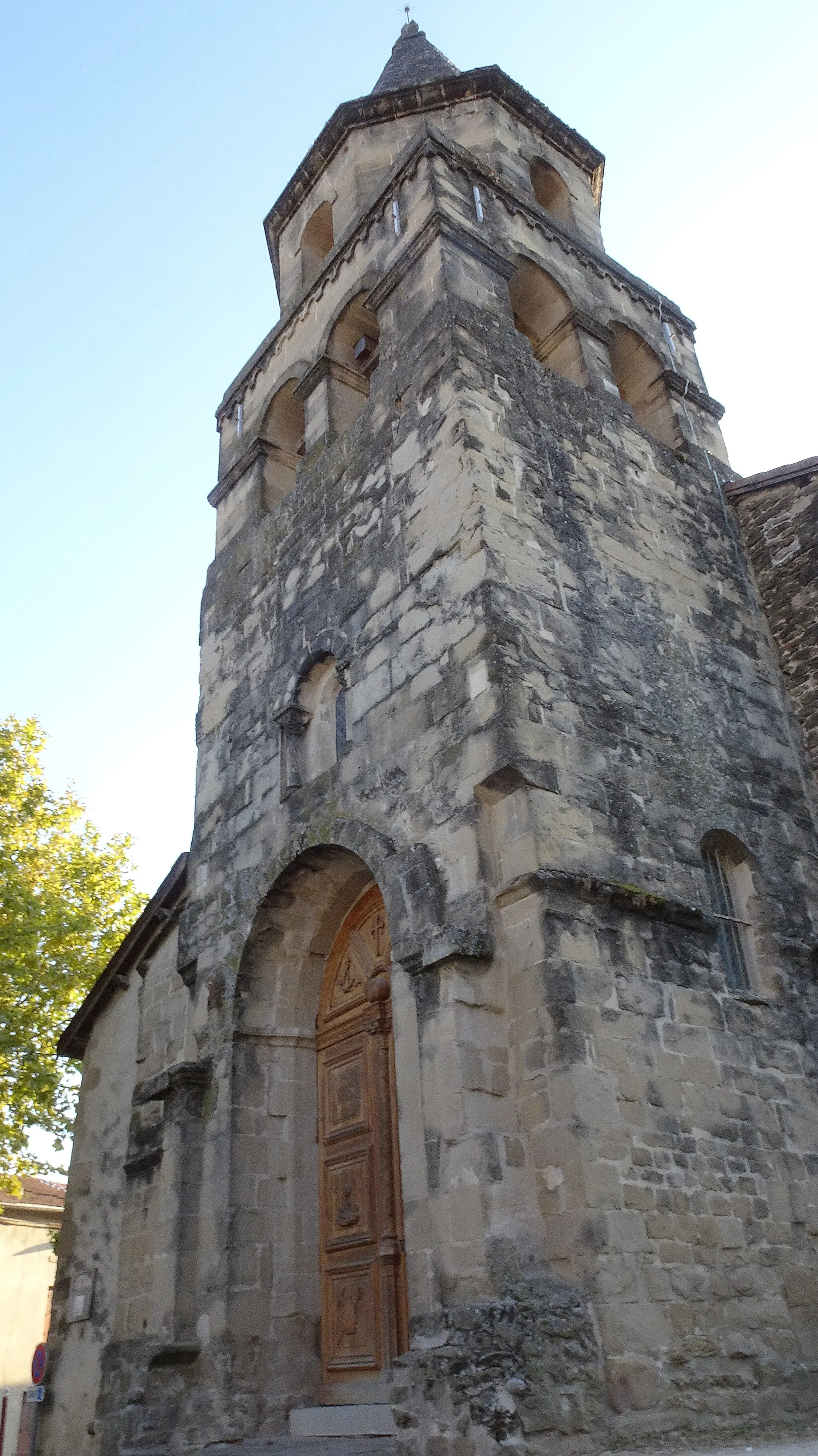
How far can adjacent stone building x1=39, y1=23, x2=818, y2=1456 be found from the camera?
542cm

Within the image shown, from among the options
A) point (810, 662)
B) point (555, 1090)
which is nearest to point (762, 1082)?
point (555, 1090)

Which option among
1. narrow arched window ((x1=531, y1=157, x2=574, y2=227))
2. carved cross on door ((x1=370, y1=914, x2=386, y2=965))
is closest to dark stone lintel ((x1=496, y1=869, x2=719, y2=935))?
carved cross on door ((x1=370, y1=914, x2=386, y2=965))

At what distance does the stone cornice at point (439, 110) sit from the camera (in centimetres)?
1154

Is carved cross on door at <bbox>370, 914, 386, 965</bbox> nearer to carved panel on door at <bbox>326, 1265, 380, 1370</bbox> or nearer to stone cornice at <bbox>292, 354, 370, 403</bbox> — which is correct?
carved panel on door at <bbox>326, 1265, 380, 1370</bbox>

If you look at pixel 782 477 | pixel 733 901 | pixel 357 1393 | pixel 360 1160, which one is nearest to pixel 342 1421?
pixel 357 1393

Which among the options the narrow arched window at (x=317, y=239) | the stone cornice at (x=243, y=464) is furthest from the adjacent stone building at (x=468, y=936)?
the narrow arched window at (x=317, y=239)

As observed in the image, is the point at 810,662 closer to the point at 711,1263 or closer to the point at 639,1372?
the point at 711,1263

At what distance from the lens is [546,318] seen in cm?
1036

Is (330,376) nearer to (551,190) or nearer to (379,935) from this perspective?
(551,190)

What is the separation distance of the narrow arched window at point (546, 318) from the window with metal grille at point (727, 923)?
4.73 meters

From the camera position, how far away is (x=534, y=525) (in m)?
7.51

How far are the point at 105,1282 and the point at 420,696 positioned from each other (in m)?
5.62

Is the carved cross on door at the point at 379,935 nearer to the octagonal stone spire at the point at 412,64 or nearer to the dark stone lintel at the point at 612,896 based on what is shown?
the dark stone lintel at the point at 612,896

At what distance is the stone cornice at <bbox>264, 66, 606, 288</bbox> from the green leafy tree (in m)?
9.28
